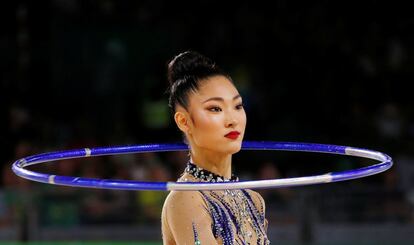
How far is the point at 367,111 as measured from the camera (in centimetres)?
904

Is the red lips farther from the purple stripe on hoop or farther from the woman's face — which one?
the purple stripe on hoop

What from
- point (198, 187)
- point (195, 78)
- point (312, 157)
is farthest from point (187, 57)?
point (312, 157)

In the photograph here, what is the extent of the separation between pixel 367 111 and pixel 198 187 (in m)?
6.41

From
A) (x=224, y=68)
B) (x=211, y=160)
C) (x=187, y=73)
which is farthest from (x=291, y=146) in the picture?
(x=224, y=68)

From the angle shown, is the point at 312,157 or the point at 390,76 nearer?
the point at 312,157

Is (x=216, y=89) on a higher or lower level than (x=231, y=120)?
higher

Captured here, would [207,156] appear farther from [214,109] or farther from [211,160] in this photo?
[214,109]

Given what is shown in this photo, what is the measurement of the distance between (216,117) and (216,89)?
0.10 metres

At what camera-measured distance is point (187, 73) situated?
3188 millimetres

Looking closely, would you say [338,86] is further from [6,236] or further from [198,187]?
[198,187]

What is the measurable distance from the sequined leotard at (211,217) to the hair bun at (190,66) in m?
0.32

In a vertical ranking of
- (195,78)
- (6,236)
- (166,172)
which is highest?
Result: (195,78)

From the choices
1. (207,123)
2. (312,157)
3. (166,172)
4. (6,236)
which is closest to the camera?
(207,123)

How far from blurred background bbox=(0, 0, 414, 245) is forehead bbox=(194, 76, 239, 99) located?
454cm
